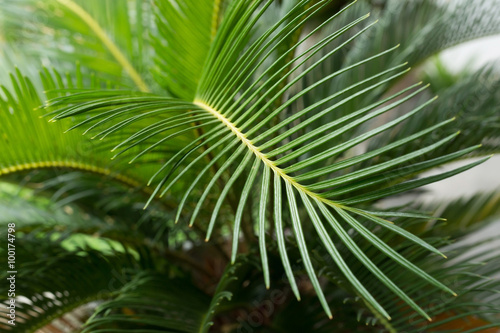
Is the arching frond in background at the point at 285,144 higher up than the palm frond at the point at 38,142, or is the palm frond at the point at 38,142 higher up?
the palm frond at the point at 38,142

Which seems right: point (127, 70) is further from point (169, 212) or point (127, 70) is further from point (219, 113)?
point (219, 113)

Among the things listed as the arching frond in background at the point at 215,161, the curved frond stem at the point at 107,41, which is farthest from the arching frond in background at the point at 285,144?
the curved frond stem at the point at 107,41

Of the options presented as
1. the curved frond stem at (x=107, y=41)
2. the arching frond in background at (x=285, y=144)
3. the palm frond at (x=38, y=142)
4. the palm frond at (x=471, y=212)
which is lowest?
the palm frond at (x=471, y=212)

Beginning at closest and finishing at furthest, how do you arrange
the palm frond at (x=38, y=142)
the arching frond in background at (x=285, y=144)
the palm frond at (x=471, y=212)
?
1. the arching frond in background at (x=285, y=144)
2. the palm frond at (x=38, y=142)
3. the palm frond at (x=471, y=212)

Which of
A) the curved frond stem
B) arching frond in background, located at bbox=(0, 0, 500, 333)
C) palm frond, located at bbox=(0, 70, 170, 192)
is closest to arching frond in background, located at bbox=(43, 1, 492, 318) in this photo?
arching frond in background, located at bbox=(0, 0, 500, 333)

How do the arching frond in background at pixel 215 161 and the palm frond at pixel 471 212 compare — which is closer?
the arching frond in background at pixel 215 161

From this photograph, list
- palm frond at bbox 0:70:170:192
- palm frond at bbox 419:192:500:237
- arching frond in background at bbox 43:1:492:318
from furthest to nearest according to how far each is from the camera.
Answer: palm frond at bbox 419:192:500:237 < palm frond at bbox 0:70:170:192 < arching frond in background at bbox 43:1:492:318

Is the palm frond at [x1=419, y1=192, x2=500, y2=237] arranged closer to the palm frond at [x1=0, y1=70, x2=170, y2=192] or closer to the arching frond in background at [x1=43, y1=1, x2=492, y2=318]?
the arching frond in background at [x1=43, y1=1, x2=492, y2=318]

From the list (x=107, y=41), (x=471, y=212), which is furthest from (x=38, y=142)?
(x=471, y=212)

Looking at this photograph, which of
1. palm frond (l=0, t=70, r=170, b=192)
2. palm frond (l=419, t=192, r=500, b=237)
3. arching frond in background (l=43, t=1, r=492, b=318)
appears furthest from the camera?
palm frond (l=419, t=192, r=500, b=237)

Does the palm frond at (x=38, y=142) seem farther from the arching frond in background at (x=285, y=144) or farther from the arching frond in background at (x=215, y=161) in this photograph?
the arching frond in background at (x=285, y=144)

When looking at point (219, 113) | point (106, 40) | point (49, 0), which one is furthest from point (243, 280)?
point (49, 0)

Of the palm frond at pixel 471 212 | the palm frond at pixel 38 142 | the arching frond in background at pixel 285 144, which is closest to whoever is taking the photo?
the arching frond in background at pixel 285 144
